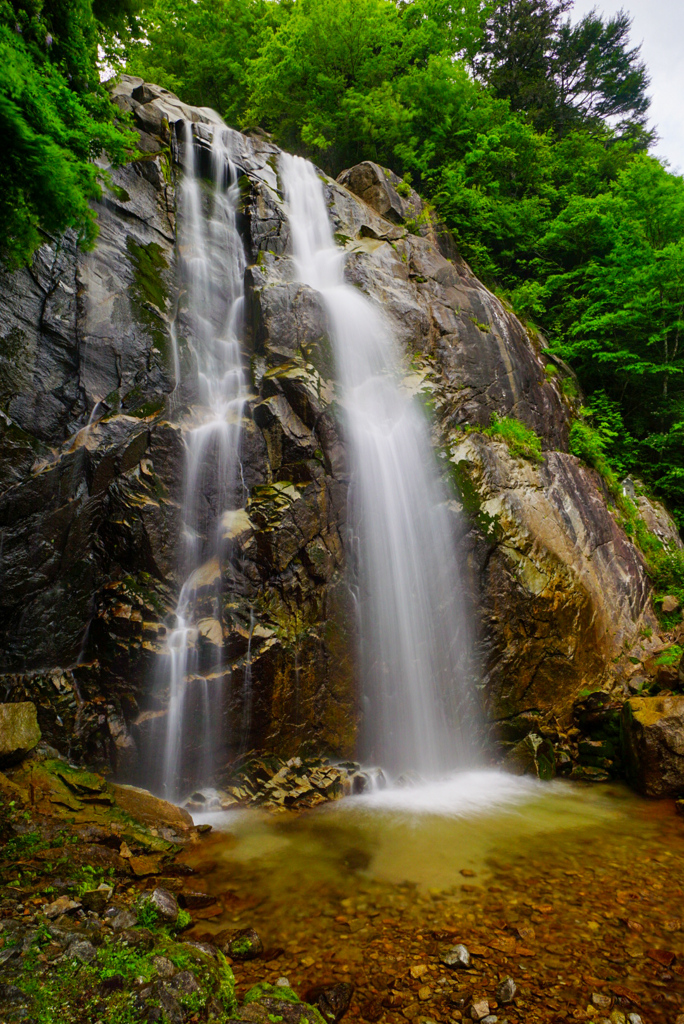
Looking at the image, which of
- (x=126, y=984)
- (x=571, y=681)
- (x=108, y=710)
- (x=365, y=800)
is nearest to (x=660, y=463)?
(x=571, y=681)

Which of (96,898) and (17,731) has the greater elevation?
(17,731)

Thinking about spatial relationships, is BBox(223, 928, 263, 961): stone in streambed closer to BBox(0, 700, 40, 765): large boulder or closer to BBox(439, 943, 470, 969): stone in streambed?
BBox(439, 943, 470, 969): stone in streambed

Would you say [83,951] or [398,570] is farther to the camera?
[398,570]

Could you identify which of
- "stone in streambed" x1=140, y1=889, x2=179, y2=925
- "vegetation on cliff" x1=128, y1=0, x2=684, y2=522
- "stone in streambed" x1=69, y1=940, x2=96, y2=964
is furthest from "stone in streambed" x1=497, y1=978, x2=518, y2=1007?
"vegetation on cliff" x1=128, y1=0, x2=684, y2=522

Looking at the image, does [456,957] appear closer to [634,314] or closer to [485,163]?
[634,314]

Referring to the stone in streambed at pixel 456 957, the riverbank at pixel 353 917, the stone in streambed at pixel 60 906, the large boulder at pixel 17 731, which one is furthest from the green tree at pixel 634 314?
the stone in streambed at pixel 60 906

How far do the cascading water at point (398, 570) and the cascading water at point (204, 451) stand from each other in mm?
1958

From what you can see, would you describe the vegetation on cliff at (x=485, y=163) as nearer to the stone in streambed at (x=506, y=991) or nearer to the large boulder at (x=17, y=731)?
the stone in streambed at (x=506, y=991)

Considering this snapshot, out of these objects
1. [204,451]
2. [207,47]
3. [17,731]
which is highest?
[207,47]

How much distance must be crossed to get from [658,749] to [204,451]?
25.7ft

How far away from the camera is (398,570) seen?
8625 mm

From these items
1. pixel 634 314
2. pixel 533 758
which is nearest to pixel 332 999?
pixel 533 758

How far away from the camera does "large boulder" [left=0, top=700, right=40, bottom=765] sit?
496 centimetres

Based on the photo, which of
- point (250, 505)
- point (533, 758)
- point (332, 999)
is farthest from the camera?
point (250, 505)
